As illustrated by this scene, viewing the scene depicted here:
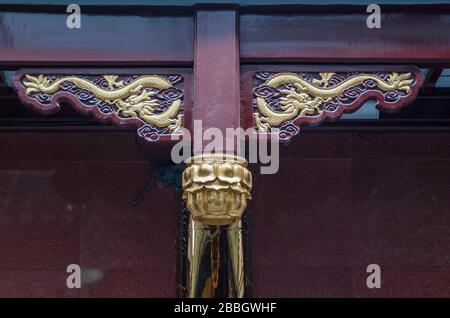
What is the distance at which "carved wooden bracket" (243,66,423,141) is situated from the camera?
4.14m

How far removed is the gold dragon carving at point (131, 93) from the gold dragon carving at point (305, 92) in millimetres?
384

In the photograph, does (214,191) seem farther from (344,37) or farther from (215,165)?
(344,37)

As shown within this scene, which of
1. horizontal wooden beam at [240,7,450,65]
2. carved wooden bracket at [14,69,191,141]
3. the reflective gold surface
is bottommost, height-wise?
the reflective gold surface

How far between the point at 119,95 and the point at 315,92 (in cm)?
88

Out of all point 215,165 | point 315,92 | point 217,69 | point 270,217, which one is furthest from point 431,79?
point 215,165

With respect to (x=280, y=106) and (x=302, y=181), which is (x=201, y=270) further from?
(x=302, y=181)

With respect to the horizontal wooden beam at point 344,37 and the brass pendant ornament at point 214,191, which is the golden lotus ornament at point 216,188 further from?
the horizontal wooden beam at point 344,37

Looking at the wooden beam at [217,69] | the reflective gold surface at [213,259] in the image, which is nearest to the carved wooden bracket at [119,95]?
the wooden beam at [217,69]

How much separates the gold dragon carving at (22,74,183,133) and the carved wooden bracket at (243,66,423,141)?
35 cm

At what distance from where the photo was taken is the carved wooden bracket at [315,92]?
4.14 metres

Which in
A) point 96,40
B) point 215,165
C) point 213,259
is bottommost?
point 213,259

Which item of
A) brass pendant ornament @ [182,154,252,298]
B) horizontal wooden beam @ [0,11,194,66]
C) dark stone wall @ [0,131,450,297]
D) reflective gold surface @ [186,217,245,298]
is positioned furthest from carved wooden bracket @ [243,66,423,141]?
dark stone wall @ [0,131,450,297]

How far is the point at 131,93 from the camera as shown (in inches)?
165

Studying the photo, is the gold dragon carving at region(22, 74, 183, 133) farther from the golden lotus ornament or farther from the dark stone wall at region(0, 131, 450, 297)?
the dark stone wall at region(0, 131, 450, 297)
